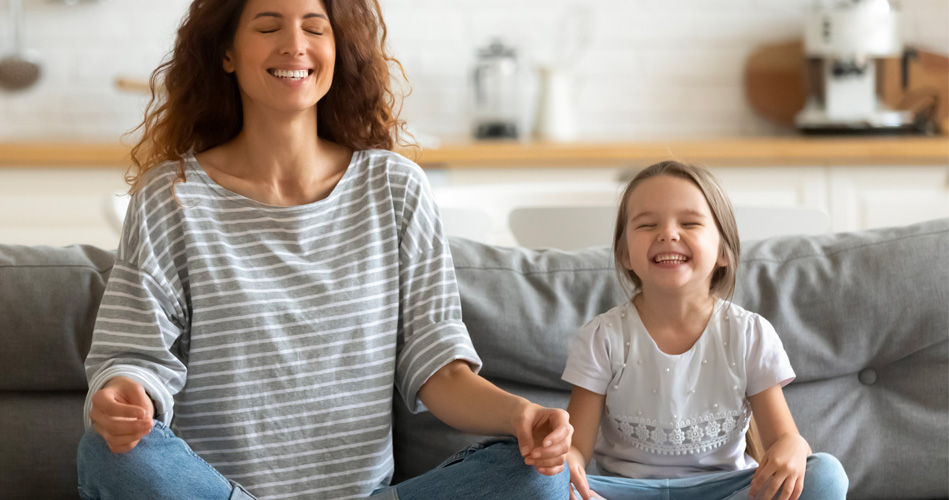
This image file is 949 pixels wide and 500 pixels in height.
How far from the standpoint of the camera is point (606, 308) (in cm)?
161

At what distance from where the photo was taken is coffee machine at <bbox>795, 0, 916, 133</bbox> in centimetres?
333

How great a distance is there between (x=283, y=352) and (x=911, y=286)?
38.5 inches

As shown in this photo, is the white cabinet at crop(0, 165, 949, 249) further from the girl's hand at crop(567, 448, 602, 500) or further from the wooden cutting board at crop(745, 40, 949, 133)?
the girl's hand at crop(567, 448, 602, 500)

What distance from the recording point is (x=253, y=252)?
4.67ft

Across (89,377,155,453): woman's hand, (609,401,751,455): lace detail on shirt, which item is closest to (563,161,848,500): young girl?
(609,401,751,455): lace detail on shirt

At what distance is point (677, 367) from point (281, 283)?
0.55 metres

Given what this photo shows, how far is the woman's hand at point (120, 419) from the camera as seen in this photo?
116cm

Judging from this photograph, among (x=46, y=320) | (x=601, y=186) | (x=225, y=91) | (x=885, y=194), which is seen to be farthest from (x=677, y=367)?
(x=885, y=194)

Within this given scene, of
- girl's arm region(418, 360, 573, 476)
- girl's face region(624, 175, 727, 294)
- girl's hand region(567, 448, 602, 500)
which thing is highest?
girl's face region(624, 175, 727, 294)

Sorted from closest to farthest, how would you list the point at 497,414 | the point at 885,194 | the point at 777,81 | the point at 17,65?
the point at 497,414 < the point at 885,194 < the point at 17,65 < the point at 777,81

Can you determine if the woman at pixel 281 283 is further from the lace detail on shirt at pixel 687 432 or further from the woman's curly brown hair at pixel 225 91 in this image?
the lace detail on shirt at pixel 687 432

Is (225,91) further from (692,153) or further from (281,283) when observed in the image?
(692,153)

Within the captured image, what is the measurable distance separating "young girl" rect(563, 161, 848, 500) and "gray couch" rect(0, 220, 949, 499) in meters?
0.17

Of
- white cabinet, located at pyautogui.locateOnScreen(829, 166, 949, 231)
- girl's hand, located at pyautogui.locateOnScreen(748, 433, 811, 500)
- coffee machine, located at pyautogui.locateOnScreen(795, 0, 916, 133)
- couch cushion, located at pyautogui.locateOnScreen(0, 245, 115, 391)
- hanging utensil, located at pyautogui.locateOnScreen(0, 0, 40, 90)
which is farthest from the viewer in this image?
hanging utensil, located at pyautogui.locateOnScreen(0, 0, 40, 90)
